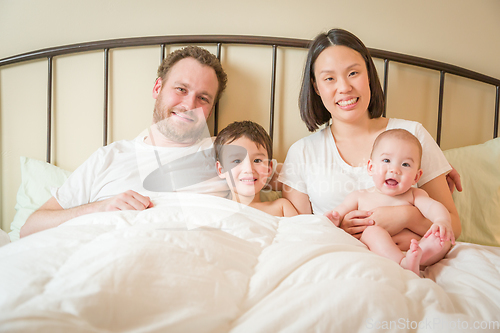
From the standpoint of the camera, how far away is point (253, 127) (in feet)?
4.10

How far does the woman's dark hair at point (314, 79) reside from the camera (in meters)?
1.19

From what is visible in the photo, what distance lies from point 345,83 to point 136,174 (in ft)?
2.93

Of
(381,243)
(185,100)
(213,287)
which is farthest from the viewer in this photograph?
(185,100)

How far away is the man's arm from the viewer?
1000 millimetres

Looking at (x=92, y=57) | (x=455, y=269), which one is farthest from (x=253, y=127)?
(x=92, y=57)

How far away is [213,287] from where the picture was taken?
1.73 ft

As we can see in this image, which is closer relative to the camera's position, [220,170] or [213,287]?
[213,287]

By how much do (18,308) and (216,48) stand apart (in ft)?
4.39

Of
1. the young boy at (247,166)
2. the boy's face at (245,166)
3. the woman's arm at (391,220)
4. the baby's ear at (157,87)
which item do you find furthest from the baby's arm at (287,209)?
the baby's ear at (157,87)

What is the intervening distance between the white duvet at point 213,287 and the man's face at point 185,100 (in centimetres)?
64

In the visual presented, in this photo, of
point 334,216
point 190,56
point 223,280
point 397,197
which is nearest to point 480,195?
point 397,197

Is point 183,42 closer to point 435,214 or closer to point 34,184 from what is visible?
point 34,184

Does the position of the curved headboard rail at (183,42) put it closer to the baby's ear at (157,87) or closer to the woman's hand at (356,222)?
the baby's ear at (157,87)

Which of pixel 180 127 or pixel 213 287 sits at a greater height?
pixel 180 127
